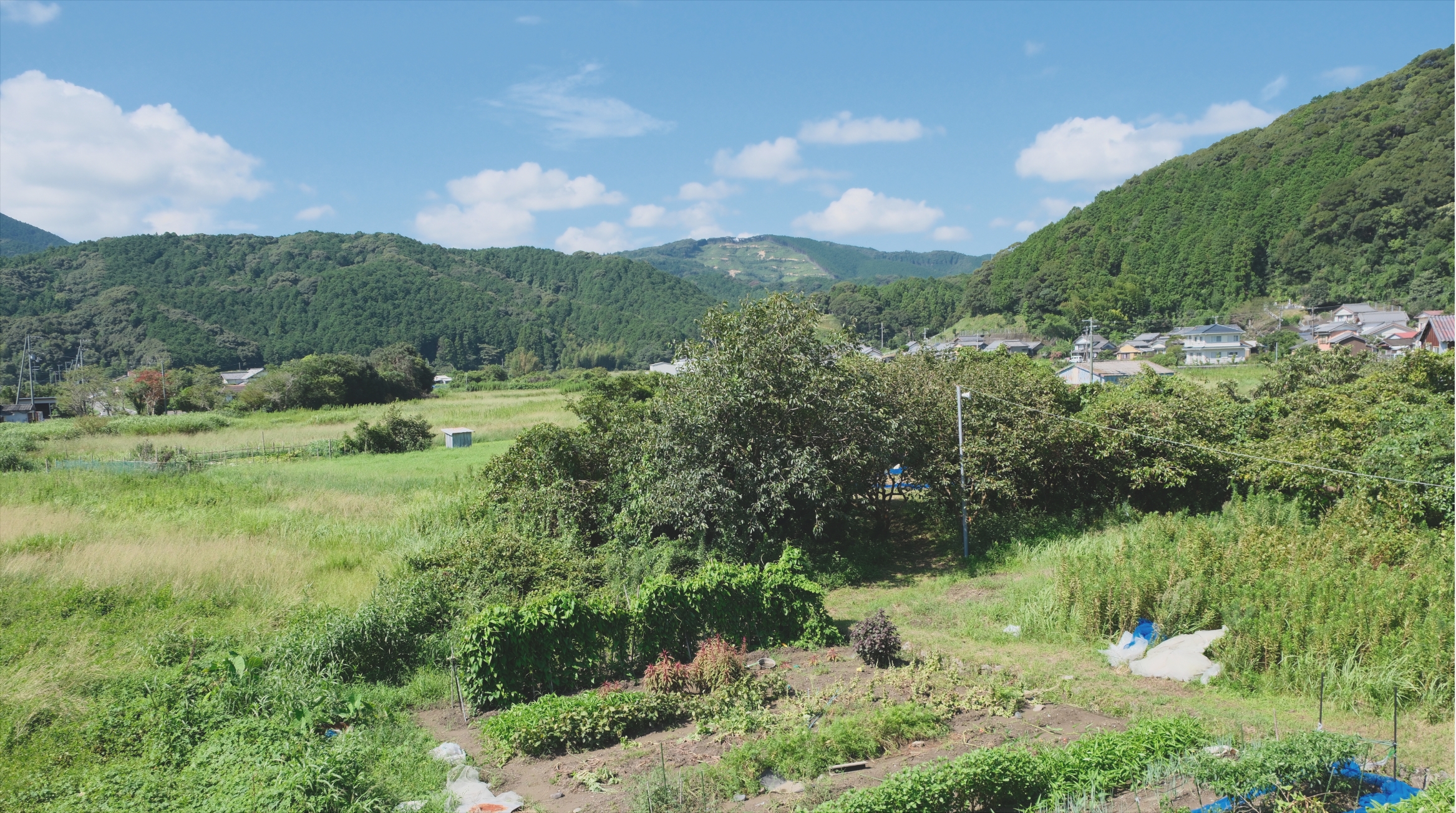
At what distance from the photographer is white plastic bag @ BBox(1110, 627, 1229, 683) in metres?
9.30

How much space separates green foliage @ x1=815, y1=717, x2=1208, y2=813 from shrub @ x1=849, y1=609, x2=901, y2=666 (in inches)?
106

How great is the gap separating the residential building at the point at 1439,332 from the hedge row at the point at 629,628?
44667 mm

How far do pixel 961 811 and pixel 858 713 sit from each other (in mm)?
2005

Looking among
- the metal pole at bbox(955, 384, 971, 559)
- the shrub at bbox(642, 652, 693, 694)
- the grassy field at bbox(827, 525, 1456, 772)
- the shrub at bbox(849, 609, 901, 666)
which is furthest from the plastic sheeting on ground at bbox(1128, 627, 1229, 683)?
the metal pole at bbox(955, 384, 971, 559)

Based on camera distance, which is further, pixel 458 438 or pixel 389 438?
pixel 458 438

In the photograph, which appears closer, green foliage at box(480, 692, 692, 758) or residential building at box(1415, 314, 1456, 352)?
green foliage at box(480, 692, 692, 758)

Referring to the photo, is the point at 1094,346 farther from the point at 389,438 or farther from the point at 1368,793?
the point at 1368,793

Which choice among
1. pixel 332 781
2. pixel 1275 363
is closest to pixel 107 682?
pixel 332 781

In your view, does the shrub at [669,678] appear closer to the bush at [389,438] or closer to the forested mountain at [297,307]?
the bush at [389,438]

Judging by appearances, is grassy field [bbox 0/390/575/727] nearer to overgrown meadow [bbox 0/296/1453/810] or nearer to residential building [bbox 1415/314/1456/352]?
overgrown meadow [bbox 0/296/1453/810]

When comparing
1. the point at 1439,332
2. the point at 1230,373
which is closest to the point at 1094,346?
the point at 1230,373

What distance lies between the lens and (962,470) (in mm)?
16500

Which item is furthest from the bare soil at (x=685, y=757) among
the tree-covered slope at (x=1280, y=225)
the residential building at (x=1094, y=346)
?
the tree-covered slope at (x=1280, y=225)

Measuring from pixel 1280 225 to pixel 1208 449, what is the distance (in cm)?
11346
